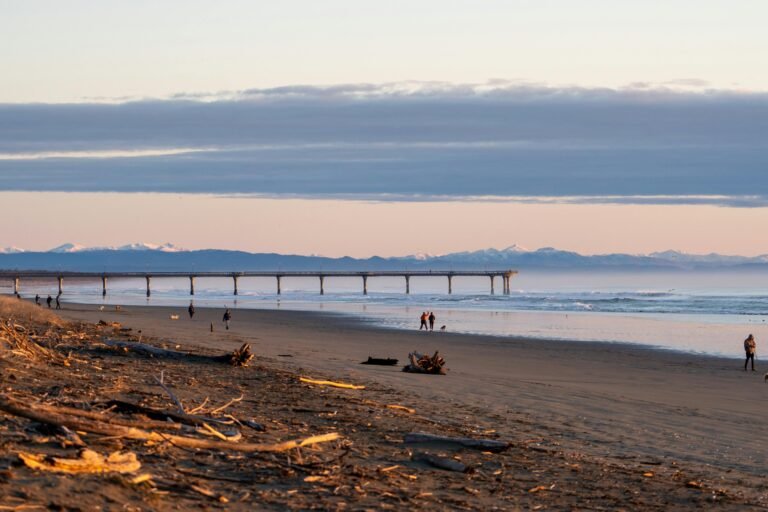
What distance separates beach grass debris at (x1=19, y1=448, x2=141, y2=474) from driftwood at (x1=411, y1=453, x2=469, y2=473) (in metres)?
3.17

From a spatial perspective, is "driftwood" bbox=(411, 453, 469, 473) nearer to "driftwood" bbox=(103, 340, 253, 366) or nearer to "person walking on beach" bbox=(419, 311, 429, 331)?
"driftwood" bbox=(103, 340, 253, 366)

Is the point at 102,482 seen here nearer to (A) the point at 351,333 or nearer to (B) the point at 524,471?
(B) the point at 524,471

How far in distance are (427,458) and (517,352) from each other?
25.5 m

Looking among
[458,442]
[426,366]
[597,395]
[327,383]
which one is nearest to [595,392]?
[597,395]

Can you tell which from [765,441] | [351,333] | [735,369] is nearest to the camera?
[765,441]

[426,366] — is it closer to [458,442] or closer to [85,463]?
[458,442]

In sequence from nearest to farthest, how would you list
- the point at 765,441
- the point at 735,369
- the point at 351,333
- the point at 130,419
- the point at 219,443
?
1. the point at 219,443
2. the point at 130,419
3. the point at 765,441
4. the point at 735,369
5. the point at 351,333

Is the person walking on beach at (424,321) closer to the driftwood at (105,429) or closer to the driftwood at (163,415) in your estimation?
the driftwood at (163,415)

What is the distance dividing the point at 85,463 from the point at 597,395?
13.7 metres

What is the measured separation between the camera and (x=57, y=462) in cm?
751

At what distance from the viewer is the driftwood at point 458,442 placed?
11.1 meters

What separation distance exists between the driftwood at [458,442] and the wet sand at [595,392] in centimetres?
144

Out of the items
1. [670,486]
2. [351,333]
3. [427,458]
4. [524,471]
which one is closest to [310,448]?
[427,458]

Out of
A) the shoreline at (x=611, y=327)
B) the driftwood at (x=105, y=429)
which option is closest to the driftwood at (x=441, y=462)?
the driftwood at (x=105, y=429)
